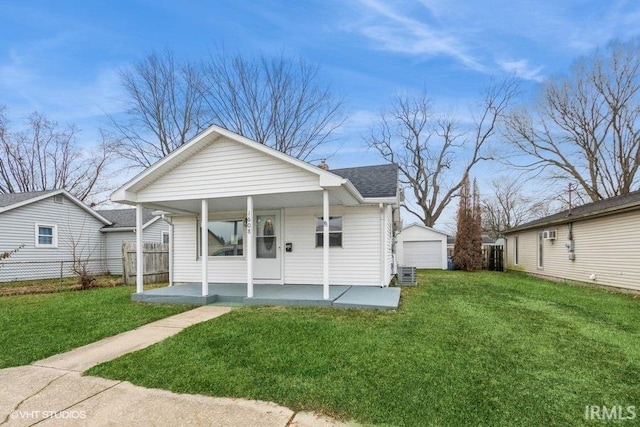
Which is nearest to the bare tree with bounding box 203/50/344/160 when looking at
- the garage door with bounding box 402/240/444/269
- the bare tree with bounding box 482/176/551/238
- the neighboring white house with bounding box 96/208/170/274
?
the neighboring white house with bounding box 96/208/170/274

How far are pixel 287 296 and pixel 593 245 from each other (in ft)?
34.5

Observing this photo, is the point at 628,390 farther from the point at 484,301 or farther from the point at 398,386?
the point at 484,301

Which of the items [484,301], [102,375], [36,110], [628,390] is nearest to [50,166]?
[36,110]

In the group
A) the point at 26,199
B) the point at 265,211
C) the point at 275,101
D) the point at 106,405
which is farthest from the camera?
the point at 275,101

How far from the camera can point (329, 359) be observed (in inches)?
153

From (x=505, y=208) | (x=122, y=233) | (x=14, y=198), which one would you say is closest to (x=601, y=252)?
(x=122, y=233)

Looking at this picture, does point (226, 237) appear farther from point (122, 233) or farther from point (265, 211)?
point (122, 233)

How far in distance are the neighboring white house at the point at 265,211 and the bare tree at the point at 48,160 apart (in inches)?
713

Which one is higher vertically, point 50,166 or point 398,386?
point 50,166

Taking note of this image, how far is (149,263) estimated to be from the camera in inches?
491

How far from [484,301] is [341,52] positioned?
11.6m

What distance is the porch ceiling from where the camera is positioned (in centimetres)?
775

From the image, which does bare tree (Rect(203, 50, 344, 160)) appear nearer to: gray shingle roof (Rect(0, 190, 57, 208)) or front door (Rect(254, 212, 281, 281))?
gray shingle roof (Rect(0, 190, 57, 208))

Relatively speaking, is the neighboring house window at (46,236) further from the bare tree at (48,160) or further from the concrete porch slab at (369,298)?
the concrete porch slab at (369,298)
